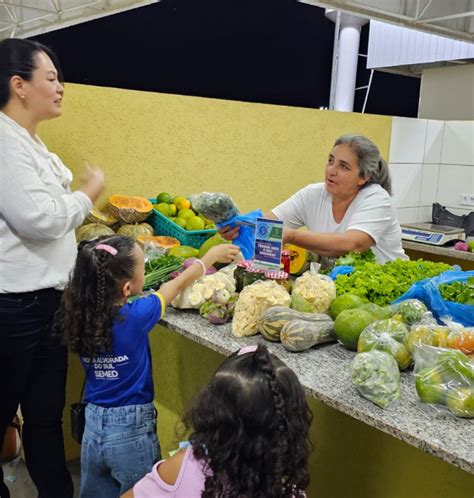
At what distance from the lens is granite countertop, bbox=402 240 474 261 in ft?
13.4

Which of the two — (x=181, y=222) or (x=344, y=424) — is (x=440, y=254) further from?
(x=344, y=424)

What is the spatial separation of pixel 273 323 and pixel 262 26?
7.83m

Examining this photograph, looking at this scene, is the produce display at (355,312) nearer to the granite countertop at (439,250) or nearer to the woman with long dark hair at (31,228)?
the woman with long dark hair at (31,228)

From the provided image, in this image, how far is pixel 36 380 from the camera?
208 centimetres

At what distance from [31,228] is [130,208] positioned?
100 cm

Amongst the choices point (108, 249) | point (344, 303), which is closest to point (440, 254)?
point (344, 303)

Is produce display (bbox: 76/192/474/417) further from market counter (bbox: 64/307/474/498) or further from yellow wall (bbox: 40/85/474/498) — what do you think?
yellow wall (bbox: 40/85/474/498)

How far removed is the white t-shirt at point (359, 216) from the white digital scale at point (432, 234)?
1.58 m

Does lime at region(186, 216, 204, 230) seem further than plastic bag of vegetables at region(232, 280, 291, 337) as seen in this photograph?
Yes

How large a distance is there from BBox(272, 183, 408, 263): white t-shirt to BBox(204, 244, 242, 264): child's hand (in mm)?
670

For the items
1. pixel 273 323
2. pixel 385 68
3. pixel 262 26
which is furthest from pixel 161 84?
pixel 273 323

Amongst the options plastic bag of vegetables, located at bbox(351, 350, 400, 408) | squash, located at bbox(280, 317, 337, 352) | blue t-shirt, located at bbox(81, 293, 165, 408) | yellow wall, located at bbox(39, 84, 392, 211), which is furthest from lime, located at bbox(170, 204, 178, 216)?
plastic bag of vegetables, located at bbox(351, 350, 400, 408)

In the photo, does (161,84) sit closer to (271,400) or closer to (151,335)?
(151,335)

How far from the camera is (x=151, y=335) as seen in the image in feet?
9.58
